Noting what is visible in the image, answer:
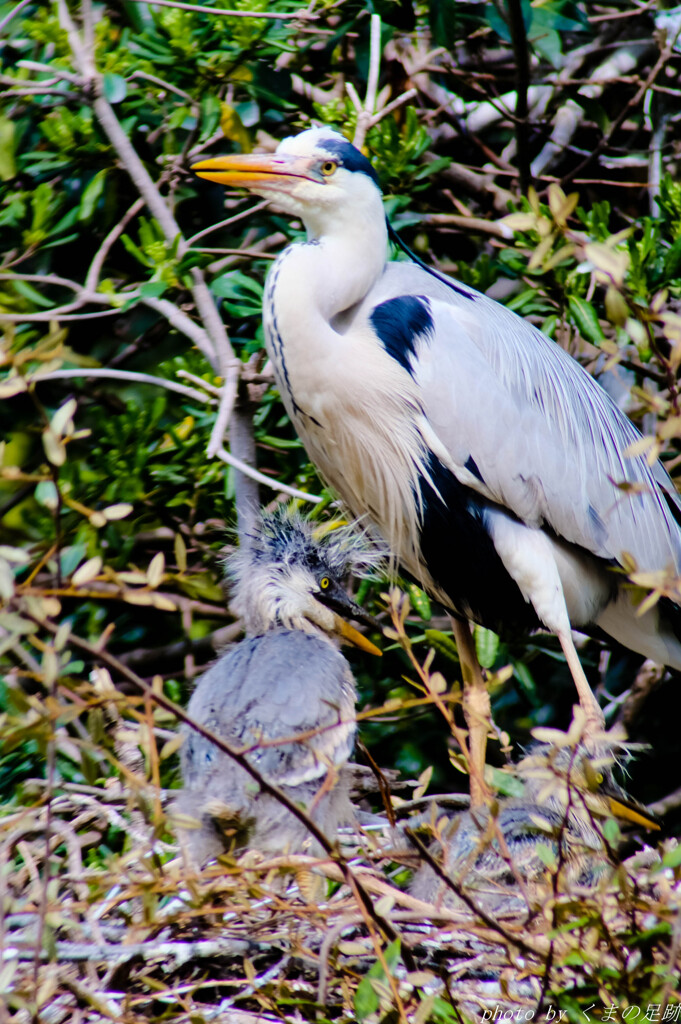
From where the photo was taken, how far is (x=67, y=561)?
2670 mm

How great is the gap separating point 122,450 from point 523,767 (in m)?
1.64

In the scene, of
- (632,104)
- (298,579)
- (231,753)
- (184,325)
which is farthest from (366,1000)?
(632,104)

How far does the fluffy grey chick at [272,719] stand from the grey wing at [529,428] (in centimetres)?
49

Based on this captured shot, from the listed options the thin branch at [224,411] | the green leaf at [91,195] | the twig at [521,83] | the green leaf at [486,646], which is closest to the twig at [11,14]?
the green leaf at [91,195]

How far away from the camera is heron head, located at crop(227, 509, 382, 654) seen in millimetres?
2521

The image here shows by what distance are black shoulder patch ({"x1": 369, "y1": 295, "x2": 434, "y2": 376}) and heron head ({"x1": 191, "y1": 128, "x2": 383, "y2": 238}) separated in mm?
219

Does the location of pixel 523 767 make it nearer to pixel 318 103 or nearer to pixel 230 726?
pixel 230 726

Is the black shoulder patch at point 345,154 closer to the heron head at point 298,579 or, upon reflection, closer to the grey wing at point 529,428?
the grey wing at point 529,428

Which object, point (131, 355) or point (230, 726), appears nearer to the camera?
point (230, 726)

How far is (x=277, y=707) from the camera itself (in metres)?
2.05

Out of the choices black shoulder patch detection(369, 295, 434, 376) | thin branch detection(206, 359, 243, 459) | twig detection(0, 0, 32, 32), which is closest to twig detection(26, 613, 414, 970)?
thin branch detection(206, 359, 243, 459)

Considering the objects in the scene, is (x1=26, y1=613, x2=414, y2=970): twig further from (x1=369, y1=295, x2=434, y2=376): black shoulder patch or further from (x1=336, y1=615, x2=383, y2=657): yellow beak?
(x1=369, y1=295, x2=434, y2=376): black shoulder patch

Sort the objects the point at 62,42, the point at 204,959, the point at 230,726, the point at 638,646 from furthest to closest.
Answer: the point at 638,646 < the point at 62,42 < the point at 230,726 < the point at 204,959

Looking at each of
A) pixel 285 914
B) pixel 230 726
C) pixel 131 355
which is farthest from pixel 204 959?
pixel 131 355
